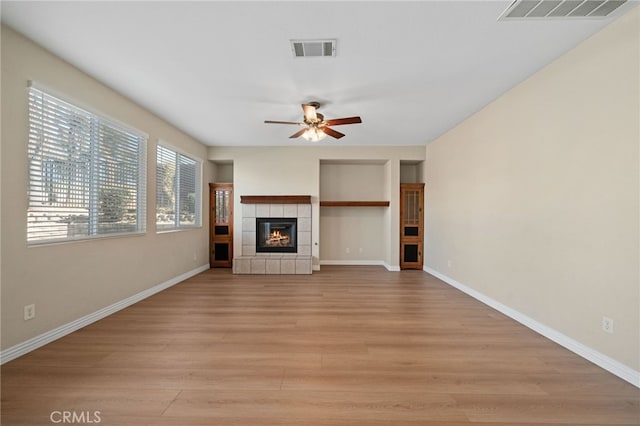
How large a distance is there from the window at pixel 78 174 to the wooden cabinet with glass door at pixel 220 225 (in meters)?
2.32

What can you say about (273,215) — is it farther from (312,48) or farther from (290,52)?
(312,48)

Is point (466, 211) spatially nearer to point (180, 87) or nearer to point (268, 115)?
point (268, 115)

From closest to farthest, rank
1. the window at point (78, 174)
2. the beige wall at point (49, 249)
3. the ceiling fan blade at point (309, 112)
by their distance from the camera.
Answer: the beige wall at point (49, 249) < the window at point (78, 174) < the ceiling fan blade at point (309, 112)

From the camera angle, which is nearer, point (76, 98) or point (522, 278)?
point (76, 98)

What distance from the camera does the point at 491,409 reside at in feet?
5.63

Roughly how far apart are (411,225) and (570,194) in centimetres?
367

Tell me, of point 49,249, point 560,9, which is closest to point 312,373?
point 49,249

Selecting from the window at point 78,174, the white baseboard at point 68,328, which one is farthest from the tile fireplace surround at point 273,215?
the window at point 78,174

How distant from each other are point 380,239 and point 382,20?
520cm

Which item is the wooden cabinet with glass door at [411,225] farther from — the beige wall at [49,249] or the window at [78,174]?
the window at [78,174]

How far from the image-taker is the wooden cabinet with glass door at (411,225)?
6.11m

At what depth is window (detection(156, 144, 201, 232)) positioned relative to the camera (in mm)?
4395

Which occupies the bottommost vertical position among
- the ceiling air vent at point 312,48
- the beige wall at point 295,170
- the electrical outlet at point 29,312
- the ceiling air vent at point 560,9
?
the electrical outlet at point 29,312

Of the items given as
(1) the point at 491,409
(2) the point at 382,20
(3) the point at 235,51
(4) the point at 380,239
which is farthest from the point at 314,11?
(4) the point at 380,239
